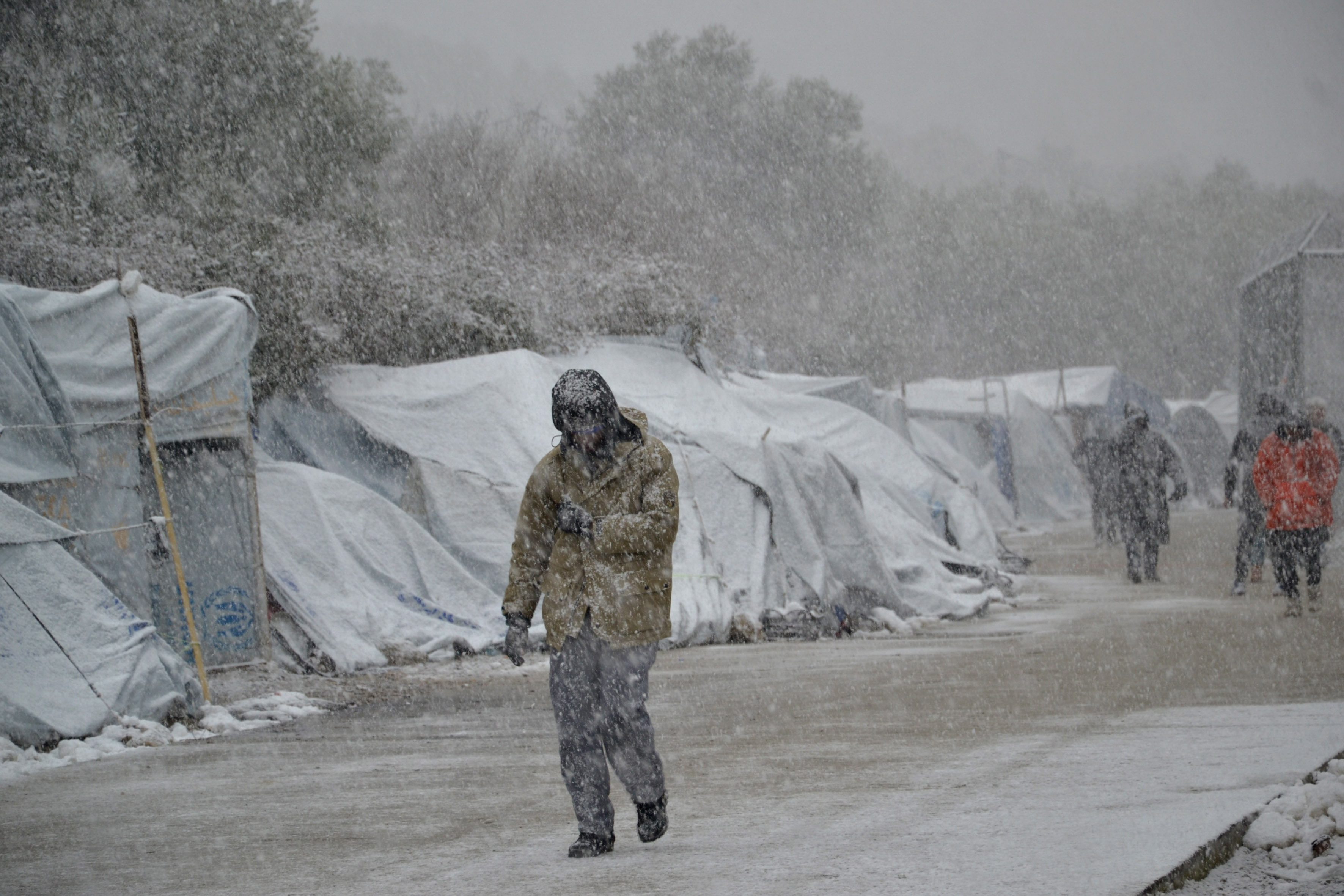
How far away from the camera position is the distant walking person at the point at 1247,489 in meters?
13.8

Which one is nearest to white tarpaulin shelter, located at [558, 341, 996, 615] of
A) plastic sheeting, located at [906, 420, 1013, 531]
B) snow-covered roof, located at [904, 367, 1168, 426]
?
plastic sheeting, located at [906, 420, 1013, 531]

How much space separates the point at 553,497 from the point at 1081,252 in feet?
204

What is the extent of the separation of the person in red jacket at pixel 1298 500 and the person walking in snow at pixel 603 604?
28.2 ft

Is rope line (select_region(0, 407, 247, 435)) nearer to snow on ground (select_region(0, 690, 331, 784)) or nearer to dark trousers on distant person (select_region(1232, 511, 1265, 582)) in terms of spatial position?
snow on ground (select_region(0, 690, 331, 784))

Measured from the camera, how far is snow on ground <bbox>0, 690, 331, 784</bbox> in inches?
290

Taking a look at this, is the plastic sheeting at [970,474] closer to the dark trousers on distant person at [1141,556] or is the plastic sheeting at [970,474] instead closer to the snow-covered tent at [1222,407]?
the dark trousers on distant person at [1141,556]

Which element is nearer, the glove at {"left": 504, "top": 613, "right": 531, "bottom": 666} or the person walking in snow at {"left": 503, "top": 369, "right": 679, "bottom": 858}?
the person walking in snow at {"left": 503, "top": 369, "right": 679, "bottom": 858}

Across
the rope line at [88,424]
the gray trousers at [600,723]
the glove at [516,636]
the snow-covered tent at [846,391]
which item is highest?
the snow-covered tent at [846,391]

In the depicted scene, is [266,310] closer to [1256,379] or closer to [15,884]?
[15,884]

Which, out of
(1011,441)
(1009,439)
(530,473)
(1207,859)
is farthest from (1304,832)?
(1011,441)

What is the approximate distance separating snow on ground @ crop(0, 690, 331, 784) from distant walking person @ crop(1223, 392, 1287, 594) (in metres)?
9.09

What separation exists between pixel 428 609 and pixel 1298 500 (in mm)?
7242

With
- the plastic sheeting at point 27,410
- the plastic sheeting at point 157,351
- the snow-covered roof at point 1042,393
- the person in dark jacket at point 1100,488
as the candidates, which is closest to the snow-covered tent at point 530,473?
the plastic sheeting at point 157,351

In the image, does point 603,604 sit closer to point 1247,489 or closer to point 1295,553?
point 1295,553
